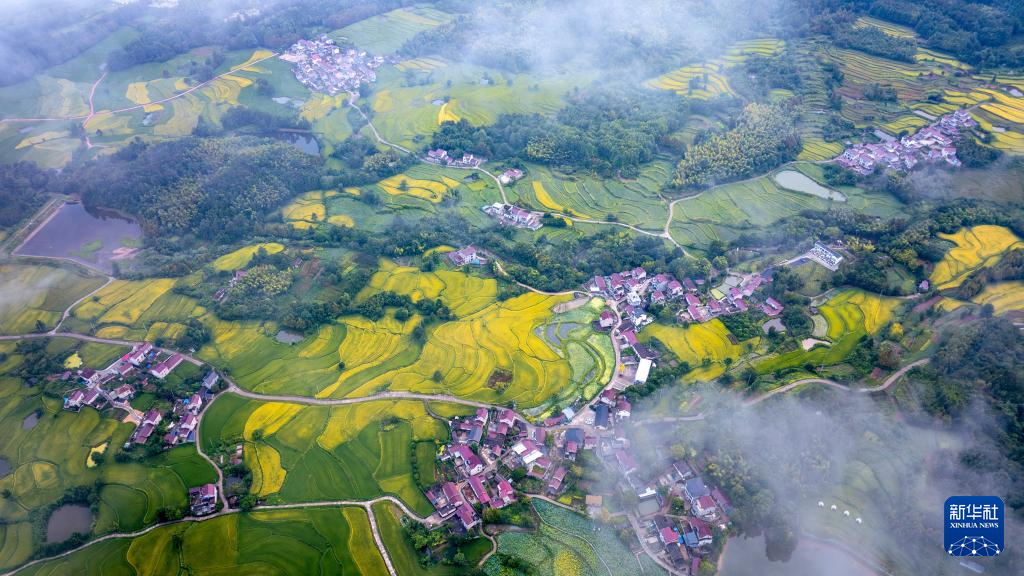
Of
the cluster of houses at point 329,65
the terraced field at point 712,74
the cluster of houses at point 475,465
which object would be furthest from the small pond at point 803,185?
the cluster of houses at point 329,65

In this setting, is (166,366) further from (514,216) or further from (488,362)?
(514,216)

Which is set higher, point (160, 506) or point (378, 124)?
point (378, 124)

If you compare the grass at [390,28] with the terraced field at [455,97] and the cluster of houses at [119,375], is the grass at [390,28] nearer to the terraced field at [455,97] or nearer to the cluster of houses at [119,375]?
the terraced field at [455,97]

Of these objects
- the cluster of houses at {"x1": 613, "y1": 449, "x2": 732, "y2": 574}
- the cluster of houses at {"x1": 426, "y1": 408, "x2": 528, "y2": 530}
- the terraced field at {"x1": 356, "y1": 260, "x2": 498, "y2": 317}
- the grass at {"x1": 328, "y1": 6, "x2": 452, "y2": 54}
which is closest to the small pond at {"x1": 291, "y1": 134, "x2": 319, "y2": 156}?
the grass at {"x1": 328, "y1": 6, "x2": 452, "y2": 54}

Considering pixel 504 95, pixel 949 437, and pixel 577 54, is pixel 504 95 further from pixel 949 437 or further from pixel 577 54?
pixel 949 437

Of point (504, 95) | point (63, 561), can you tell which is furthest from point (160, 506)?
point (504, 95)

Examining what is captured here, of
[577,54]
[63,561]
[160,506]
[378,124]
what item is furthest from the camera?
[577,54]
